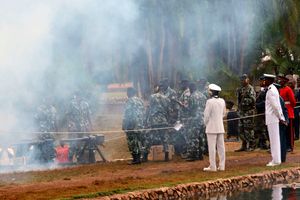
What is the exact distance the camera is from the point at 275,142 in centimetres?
1756

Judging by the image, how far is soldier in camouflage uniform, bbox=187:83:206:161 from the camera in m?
19.2

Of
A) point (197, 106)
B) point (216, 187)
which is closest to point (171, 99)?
point (197, 106)

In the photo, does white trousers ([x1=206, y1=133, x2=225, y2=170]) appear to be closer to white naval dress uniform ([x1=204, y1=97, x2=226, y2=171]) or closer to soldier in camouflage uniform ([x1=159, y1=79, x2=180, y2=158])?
white naval dress uniform ([x1=204, y1=97, x2=226, y2=171])

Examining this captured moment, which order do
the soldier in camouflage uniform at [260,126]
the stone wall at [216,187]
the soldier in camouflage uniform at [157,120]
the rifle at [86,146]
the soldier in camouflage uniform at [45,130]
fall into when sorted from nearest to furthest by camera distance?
the stone wall at [216,187] → the soldier in camouflage uniform at [45,130] → the soldier in camouflage uniform at [157,120] → the rifle at [86,146] → the soldier in camouflage uniform at [260,126]

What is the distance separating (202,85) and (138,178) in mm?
5415

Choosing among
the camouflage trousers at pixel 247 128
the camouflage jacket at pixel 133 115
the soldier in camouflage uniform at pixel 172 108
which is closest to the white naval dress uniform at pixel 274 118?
the soldier in camouflage uniform at pixel 172 108

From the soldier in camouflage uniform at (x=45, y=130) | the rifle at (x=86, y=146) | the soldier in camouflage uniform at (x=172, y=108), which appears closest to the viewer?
the soldier in camouflage uniform at (x=45, y=130)

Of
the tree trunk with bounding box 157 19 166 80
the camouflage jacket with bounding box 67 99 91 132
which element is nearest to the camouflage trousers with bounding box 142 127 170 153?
the camouflage jacket with bounding box 67 99 91 132

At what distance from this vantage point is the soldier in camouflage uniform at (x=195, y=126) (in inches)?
757

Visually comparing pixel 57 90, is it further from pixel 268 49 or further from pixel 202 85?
pixel 268 49

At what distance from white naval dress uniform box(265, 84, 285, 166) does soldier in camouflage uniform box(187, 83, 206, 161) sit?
6.86 ft

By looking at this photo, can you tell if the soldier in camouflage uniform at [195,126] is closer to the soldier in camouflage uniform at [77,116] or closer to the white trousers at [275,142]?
the white trousers at [275,142]

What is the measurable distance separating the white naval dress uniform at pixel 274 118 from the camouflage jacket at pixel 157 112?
124 inches

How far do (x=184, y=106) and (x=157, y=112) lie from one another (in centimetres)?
71
